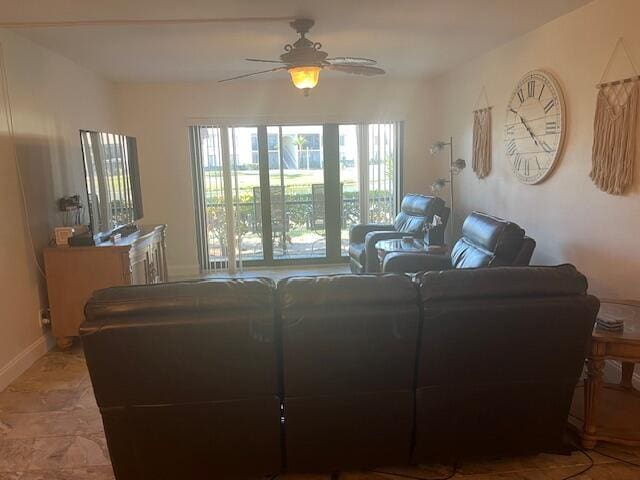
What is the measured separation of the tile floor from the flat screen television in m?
1.27

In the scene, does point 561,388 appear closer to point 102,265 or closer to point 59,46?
point 102,265

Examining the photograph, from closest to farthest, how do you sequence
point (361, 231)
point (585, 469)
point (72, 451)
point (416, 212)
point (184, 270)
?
point (585, 469) → point (72, 451) → point (416, 212) → point (361, 231) → point (184, 270)

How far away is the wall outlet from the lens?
3.54 m

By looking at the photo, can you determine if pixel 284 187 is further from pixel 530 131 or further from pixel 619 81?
pixel 619 81

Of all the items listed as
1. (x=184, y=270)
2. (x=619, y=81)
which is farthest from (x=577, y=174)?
(x=184, y=270)

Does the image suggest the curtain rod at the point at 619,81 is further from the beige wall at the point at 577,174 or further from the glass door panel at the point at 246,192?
the glass door panel at the point at 246,192

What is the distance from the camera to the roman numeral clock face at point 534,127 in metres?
3.37

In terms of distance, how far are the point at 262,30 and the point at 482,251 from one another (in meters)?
2.30

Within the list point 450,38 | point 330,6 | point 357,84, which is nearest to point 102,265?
point 330,6

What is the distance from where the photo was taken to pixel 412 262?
12.7ft

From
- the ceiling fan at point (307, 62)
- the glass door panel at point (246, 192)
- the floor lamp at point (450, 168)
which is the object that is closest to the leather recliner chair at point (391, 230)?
the floor lamp at point (450, 168)

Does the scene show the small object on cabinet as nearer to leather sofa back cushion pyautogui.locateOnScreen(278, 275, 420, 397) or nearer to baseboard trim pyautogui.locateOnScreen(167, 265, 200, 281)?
baseboard trim pyautogui.locateOnScreen(167, 265, 200, 281)

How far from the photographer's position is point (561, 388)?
78.5 inches

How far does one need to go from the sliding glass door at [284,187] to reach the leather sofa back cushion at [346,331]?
409 centimetres
